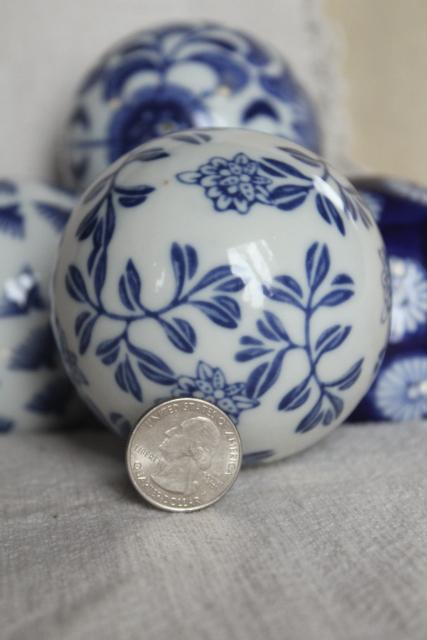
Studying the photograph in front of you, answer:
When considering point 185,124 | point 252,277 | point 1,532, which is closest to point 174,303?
point 252,277

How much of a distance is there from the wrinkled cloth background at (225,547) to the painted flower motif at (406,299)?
0.08m

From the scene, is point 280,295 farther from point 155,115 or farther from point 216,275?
point 155,115

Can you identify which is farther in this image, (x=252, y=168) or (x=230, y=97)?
(x=230, y=97)

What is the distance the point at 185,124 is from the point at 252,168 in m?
0.25

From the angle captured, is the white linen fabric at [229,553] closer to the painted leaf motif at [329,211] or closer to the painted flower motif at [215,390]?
the painted flower motif at [215,390]

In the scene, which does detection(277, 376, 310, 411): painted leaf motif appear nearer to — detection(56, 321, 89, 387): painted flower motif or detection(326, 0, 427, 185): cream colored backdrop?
detection(56, 321, 89, 387): painted flower motif

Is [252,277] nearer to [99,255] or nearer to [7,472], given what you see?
[99,255]

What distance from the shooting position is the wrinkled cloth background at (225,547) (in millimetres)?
357

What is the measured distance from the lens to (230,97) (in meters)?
0.76

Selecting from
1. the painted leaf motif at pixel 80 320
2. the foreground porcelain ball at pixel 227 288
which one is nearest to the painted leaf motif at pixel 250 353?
the foreground porcelain ball at pixel 227 288

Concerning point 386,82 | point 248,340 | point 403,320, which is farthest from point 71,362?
point 386,82

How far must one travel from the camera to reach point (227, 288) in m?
0.49

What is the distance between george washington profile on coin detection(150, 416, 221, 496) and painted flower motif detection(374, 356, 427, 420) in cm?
22

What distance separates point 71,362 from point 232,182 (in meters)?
0.17
